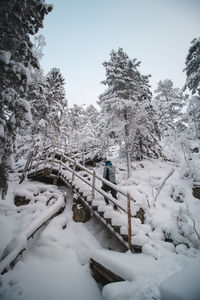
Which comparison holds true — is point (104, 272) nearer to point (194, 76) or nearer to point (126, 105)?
point (126, 105)

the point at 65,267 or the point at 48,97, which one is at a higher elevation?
the point at 48,97

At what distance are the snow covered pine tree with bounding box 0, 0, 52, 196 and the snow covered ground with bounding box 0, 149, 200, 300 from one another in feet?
7.77

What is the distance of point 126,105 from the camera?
10609mm

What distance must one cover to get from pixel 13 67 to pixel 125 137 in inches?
328

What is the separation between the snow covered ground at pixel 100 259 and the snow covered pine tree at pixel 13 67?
2368 millimetres

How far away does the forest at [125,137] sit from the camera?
3682 mm

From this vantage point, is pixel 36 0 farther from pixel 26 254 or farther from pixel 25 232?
pixel 26 254

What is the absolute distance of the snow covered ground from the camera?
2297mm

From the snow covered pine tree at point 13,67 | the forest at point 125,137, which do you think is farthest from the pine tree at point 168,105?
the snow covered pine tree at point 13,67

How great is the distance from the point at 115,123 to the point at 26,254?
979 cm

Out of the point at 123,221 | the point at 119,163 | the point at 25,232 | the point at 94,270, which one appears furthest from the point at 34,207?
the point at 119,163

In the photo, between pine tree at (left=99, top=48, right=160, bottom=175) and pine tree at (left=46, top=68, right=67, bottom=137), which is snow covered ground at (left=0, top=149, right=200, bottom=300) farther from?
pine tree at (left=46, top=68, right=67, bottom=137)

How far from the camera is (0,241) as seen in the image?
473cm

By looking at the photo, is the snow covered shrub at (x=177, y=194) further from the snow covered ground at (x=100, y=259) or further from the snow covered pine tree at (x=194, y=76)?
the snow covered pine tree at (x=194, y=76)
